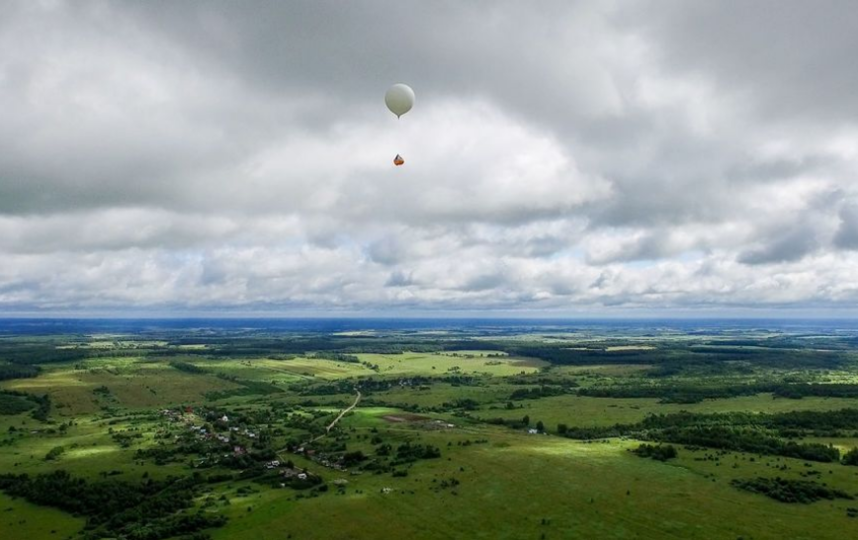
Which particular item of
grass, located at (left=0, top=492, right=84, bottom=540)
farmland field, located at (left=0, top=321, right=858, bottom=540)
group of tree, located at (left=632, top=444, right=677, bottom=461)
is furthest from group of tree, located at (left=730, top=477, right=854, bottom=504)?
grass, located at (left=0, top=492, right=84, bottom=540)

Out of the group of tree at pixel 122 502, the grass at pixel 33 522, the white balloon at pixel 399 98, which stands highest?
the white balloon at pixel 399 98

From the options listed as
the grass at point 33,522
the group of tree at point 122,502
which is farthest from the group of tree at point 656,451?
the grass at point 33,522

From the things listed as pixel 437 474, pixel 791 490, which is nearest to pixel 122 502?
pixel 437 474

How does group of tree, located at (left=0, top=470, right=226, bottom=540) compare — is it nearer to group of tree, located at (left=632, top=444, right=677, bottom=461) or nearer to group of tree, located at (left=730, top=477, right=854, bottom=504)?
group of tree, located at (left=632, top=444, right=677, bottom=461)

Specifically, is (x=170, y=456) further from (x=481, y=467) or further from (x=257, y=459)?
(x=481, y=467)

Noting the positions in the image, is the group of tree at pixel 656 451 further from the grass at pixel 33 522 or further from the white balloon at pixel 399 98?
the grass at pixel 33 522

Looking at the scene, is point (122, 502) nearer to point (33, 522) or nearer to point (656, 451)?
point (33, 522)

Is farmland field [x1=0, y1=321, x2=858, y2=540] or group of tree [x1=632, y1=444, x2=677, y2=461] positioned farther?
group of tree [x1=632, y1=444, x2=677, y2=461]

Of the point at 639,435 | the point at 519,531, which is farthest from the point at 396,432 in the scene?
the point at 519,531
